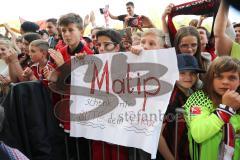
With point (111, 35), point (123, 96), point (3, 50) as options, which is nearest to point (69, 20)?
point (111, 35)

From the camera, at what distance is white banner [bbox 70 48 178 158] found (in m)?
2.37

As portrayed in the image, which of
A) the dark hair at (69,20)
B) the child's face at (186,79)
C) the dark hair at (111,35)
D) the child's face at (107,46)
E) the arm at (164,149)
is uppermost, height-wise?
the dark hair at (69,20)

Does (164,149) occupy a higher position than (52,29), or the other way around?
(52,29)

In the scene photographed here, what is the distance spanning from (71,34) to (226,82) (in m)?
1.79

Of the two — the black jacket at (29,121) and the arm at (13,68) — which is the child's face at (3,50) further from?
the black jacket at (29,121)

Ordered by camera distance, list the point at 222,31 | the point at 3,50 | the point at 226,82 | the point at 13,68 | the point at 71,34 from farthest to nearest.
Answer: the point at 3,50 → the point at 13,68 → the point at 71,34 → the point at 222,31 → the point at 226,82

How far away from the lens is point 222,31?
112 inches

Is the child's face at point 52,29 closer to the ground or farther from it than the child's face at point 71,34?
closer to the ground

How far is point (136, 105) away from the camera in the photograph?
8.13ft

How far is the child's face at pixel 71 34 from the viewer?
345 cm

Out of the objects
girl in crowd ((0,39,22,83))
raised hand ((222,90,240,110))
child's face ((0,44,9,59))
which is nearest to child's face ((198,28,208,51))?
raised hand ((222,90,240,110))

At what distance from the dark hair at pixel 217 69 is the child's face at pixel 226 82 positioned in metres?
0.03

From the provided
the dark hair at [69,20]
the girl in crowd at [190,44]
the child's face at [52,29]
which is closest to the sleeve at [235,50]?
the girl in crowd at [190,44]

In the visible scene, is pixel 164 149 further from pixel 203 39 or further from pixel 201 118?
pixel 203 39
